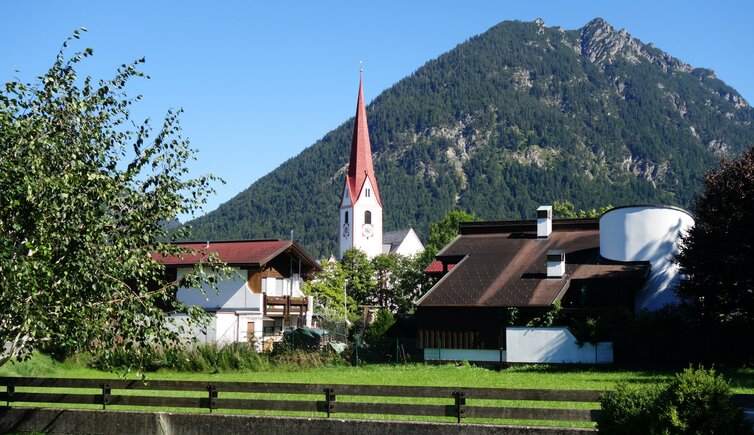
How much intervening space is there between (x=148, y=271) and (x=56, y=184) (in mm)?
2862

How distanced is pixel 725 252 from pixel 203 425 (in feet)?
63.9

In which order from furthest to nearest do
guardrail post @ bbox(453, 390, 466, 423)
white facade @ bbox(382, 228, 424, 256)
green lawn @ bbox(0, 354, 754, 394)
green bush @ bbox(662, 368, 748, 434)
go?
white facade @ bbox(382, 228, 424, 256) → green lawn @ bbox(0, 354, 754, 394) → guardrail post @ bbox(453, 390, 466, 423) → green bush @ bbox(662, 368, 748, 434)

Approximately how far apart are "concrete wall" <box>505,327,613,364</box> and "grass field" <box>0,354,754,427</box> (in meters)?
0.77

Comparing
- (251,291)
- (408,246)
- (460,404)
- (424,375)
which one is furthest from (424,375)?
(408,246)

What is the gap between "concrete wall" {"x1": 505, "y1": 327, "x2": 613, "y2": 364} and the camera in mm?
32125

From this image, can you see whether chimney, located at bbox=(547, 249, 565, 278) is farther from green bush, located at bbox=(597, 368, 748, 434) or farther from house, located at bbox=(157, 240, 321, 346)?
green bush, located at bbox=(597, 368, 748, 434)

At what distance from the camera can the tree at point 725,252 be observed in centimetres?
2767

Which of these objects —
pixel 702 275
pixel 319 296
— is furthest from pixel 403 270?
pixel 702 275

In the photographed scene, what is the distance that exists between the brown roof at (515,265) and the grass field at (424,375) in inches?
128

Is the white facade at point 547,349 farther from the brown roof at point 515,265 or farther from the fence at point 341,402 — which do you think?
the fence at point 341,402

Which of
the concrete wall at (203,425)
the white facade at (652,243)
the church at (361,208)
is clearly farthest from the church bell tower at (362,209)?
the concrete wall at (203,425)

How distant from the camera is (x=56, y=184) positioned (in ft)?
44.0

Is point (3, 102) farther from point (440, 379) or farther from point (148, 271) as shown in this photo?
point (440, 379)

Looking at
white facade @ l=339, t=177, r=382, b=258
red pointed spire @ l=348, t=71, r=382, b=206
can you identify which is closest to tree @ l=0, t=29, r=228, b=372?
red pointed spire @ l=348, t=71, r=382, b=206
